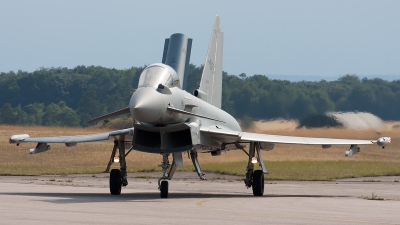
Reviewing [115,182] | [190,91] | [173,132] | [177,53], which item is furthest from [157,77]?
[190,91]

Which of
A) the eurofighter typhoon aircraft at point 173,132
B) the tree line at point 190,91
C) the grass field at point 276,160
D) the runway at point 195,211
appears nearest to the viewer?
the runway at point 195,211

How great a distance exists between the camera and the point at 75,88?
9094 centimetres

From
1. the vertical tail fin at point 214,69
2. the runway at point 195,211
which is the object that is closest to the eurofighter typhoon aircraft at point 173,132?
the vertical tail fin at point 214,69

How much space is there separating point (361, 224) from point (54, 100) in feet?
255

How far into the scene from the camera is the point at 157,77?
17609 millimetres

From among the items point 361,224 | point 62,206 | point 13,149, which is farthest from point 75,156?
point 361,224

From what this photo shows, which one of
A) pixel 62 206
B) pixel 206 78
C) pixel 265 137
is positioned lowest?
pixel 62 206

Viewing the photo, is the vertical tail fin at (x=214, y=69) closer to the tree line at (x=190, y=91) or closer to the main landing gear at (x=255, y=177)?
the main landing gear at (x=255, y=177)

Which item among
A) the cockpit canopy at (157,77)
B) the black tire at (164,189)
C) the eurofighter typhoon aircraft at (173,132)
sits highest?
the cockpit canopy at (157,77)

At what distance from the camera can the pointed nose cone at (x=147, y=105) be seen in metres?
16.7

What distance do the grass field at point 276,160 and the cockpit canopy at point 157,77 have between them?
9207mm

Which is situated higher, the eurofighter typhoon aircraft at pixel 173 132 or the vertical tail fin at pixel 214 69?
the vertical tail fin at pixel 214 69

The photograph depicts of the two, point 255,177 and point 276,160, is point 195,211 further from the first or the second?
point 276,160

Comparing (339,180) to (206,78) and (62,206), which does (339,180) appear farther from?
(62,206)
